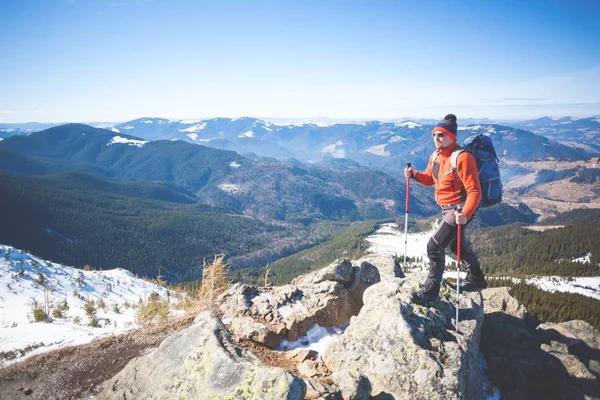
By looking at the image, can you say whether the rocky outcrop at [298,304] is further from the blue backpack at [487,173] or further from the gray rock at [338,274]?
the blue backpack at [487,173]

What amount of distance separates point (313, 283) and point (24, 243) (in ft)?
734

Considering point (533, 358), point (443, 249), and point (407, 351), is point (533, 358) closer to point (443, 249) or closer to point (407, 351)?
point (443, 249)

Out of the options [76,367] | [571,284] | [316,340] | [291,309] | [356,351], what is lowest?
[571,284]

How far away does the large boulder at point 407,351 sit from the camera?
779 centimetres

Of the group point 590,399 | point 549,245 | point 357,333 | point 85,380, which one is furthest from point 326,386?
point 549,245

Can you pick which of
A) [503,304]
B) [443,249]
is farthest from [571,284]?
[443,249]

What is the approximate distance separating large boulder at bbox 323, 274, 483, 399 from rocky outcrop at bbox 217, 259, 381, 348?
6.12 ft

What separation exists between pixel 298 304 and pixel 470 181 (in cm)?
780

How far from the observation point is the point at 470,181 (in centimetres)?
815

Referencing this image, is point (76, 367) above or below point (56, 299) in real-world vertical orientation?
above

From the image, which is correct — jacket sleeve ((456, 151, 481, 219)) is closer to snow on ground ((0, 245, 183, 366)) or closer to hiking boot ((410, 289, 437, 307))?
hiking boot ((410, 289, 437, 307))

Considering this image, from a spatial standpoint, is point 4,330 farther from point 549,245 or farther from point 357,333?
point 549,245

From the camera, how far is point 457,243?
30.5 feet

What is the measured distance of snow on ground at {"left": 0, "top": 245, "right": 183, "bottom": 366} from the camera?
14156 millimetres
